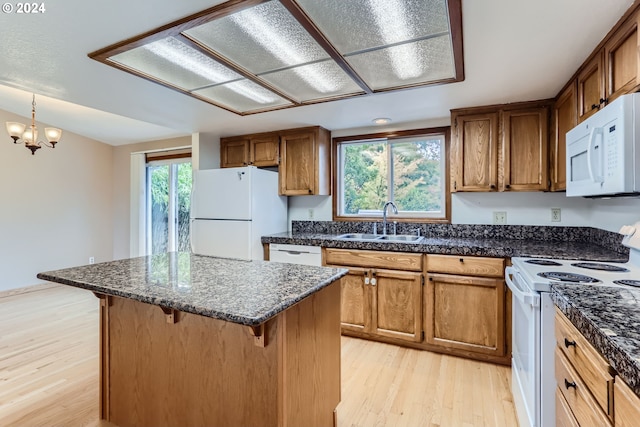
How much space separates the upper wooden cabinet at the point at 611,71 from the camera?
4.59ft

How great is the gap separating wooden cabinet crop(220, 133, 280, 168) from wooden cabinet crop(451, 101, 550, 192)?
1.88m

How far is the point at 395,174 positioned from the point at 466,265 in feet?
4.21

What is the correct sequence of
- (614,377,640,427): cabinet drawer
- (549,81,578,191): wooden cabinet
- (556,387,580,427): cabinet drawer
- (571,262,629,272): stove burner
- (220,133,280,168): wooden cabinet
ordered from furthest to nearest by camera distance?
(220,133,280,168): wooden cabinet, (549,81,578,191): wooden cabinet, (571,262,629,272): stove burner, (556,387,580,427): cabinet drawer, (614,377,640,427): cabinet drawer

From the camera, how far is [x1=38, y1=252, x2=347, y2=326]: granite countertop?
1.08 m

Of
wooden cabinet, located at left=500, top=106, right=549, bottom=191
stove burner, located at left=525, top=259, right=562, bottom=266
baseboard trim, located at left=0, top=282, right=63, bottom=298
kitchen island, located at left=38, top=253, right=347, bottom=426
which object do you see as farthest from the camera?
baseboard trim, located at left=0, top=282, right=63, bottom=298

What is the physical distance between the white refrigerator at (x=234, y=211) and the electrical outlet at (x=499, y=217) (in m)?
2.20

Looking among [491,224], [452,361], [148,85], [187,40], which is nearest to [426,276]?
[452,361]

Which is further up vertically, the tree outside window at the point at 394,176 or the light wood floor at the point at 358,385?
the tree outside window at the point at 394,176

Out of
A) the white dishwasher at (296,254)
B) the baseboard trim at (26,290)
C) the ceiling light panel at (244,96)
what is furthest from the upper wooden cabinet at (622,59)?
the baseboard trim at (26,290)

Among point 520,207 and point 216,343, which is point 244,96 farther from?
point 520,207

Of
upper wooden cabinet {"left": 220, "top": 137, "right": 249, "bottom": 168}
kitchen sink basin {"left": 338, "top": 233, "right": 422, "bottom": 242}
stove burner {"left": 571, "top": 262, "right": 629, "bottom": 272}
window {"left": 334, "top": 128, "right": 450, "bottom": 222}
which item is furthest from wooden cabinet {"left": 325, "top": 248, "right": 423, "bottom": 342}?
upper wooden cabinet {"left": 220, "top": 137, "right": 249, "bottom": 168}

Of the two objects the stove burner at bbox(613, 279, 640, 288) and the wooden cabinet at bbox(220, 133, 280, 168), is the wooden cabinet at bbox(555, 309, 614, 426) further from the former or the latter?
the wooden cabinet at bbox(220, 133, 280, 168)

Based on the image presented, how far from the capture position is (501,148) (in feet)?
8.59

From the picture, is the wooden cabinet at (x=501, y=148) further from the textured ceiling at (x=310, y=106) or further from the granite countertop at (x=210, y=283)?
the granite countertop at (x=210, y=283)
